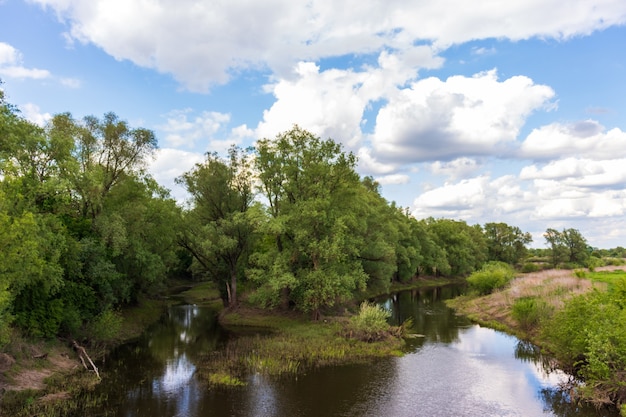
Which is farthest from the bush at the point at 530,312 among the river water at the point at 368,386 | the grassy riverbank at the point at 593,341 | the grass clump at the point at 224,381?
the grass clump at the point at 224,381

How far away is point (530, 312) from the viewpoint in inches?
1590

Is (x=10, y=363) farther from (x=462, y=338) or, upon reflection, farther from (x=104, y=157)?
(x=462, y=338)

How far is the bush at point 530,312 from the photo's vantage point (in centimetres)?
3912

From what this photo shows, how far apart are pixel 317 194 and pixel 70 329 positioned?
2725 cm

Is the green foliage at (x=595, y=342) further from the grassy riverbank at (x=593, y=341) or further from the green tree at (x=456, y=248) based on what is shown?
the green tree at (x=456, y=248)

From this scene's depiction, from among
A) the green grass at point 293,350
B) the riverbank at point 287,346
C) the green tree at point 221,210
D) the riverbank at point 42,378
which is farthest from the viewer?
the green tree at point 221,210

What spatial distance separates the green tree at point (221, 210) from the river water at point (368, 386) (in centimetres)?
1462

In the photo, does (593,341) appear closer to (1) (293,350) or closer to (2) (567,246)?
(1) (293,350)

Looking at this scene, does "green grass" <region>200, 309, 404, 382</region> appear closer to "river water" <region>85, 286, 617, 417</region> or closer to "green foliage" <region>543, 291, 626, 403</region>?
"river water" <region>85, 286, 617, 417</region>

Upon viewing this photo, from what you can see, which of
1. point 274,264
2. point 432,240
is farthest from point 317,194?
point 432,240

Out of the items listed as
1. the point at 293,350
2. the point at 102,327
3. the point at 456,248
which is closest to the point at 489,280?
the point at 293,350

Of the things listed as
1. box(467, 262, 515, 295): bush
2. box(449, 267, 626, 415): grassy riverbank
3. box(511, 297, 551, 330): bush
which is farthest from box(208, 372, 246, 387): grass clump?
box(467, 262, 515, 295): bush

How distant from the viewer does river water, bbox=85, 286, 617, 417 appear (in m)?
22.3

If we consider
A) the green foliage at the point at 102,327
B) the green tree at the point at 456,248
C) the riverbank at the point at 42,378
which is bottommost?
the riverbank at the point at 42,378
